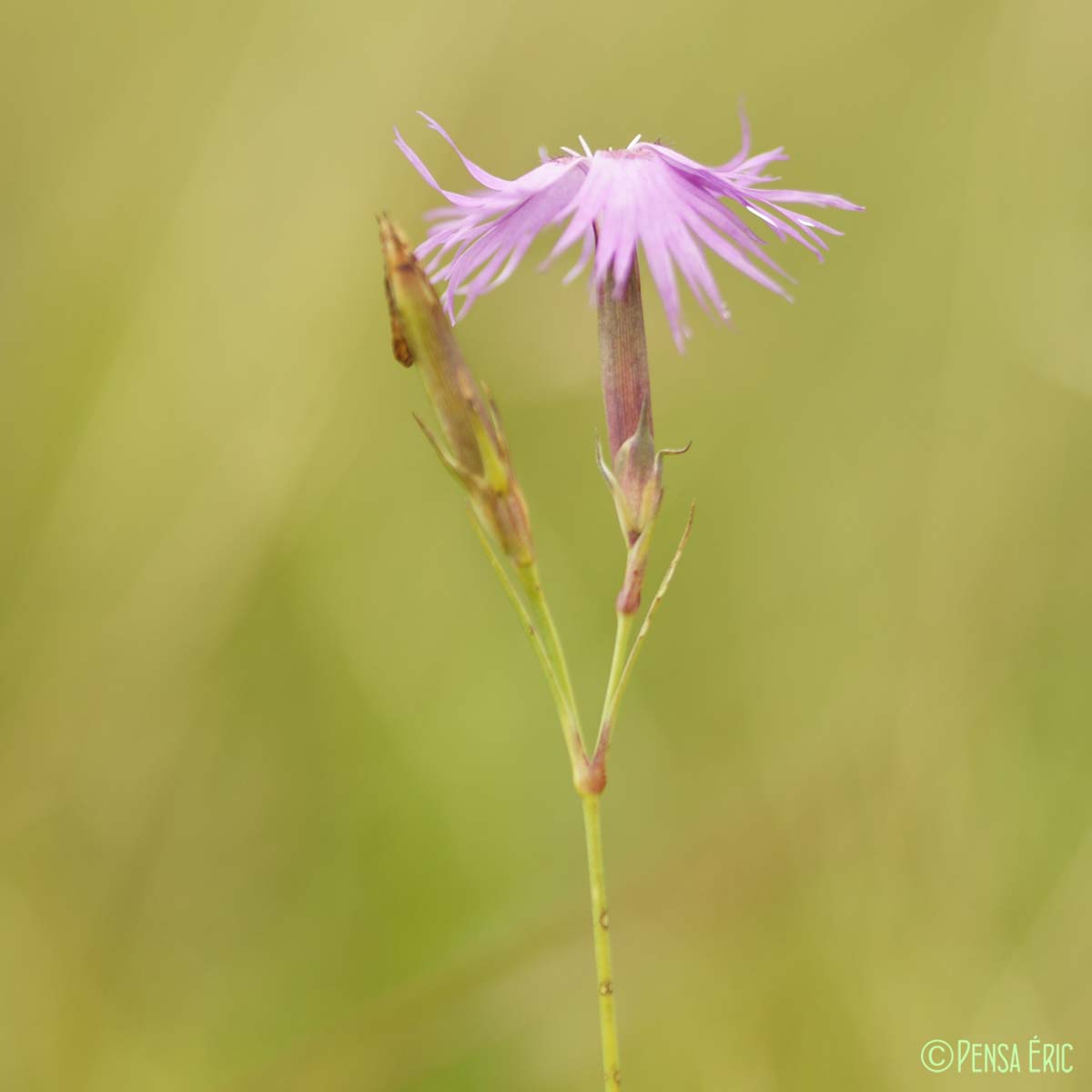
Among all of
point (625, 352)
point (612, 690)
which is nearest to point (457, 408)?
point (625, 352)

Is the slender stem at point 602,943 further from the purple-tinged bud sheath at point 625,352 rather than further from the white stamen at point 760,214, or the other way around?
the white stamen at point 760,214

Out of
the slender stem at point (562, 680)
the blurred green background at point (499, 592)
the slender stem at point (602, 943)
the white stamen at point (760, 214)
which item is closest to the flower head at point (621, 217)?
the white stamen at point (760, 214)

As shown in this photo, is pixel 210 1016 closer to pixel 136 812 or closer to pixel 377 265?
pixel 136 812

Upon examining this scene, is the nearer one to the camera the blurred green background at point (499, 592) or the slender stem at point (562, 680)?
the slender stem at point (562, 680)

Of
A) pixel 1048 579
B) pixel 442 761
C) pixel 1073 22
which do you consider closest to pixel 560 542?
pixel 442 761

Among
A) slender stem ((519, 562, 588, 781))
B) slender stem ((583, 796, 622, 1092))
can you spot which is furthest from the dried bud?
slender stem ((583, 796, 622, 1092))
